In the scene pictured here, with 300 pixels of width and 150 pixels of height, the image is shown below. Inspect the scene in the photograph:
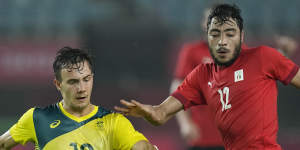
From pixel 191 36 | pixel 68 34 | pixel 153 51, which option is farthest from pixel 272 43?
pixel 68 34

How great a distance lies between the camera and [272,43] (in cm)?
839

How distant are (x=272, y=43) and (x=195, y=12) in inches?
94.6

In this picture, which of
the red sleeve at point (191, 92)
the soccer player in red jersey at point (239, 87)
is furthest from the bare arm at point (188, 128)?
the soccer player in red jersey at point (239, 87)

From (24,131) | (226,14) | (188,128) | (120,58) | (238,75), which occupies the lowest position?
(188,128)

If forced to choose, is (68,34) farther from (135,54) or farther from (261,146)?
(261,146)

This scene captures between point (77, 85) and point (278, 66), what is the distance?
1376mm

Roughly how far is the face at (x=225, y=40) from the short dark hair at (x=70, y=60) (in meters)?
0.90

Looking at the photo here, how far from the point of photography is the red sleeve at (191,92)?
12.3ft

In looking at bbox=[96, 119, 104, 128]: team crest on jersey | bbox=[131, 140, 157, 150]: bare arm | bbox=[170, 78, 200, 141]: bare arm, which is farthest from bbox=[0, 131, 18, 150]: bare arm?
bbox=[170, 78, 200, 141]: bare arm

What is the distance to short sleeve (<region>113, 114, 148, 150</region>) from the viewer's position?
3.33 metres

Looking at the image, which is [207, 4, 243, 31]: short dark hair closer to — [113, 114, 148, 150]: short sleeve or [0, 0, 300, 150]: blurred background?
[113, 114, 148, 150]: short sleeve

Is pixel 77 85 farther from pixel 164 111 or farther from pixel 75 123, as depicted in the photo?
pixel 164 111

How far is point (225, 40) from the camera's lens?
3420 mm

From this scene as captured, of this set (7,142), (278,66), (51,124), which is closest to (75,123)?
(51,124)
